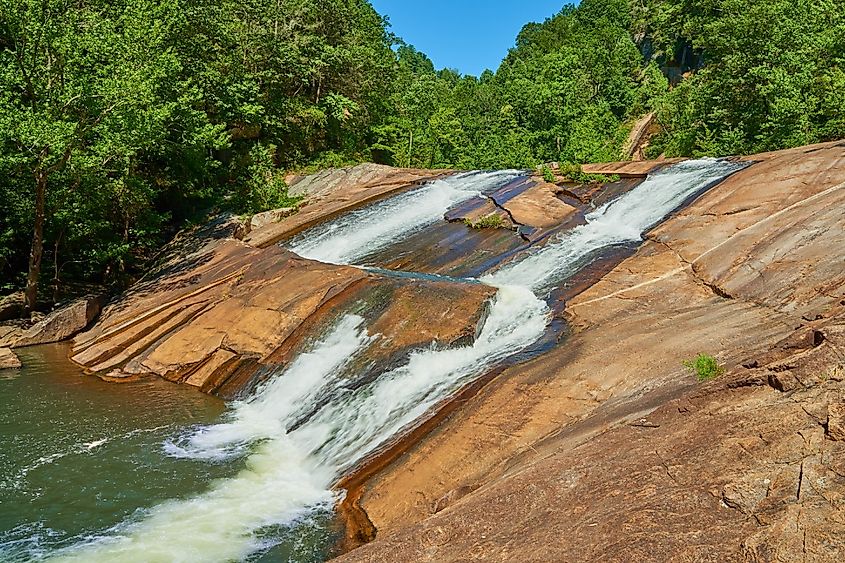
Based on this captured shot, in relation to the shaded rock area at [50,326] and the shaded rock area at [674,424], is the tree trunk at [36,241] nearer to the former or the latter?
the shaded rock area at [50,326]

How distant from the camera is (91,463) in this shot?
35.4 ft

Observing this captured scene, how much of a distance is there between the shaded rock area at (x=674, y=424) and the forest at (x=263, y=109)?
43.4 ft

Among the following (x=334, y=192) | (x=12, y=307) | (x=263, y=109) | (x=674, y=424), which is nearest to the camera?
(x=674, y=424)

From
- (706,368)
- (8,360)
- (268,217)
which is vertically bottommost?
(706,368)

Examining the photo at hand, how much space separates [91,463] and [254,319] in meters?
5.47

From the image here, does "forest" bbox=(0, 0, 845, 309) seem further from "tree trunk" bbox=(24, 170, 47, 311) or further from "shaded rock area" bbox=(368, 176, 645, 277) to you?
"shaded rock area" bbox=(368, 176, 645, 277)

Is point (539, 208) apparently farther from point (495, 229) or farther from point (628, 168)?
point (628, 168)

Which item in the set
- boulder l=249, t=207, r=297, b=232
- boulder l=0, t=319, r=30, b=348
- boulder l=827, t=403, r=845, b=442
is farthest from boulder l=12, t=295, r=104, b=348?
boulder l=827, t=403, r=845, b=442

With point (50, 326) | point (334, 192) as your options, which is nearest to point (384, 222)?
point (334, 192)

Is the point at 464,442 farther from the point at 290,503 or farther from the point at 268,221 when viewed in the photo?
the point at 268,221

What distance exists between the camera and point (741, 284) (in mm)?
11539

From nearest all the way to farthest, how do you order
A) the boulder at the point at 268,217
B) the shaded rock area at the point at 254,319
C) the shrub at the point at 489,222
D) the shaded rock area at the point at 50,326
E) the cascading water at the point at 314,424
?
the cascading water at the point at 314,424 → the shaded rock area at the point at 254,319 → the shaded rock area at the point at 50,326 → the shrub at the point at 489,222 → the boulder at the point at 268,217

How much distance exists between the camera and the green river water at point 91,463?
28.5 ft

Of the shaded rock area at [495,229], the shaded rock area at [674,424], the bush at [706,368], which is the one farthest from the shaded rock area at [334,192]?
the bush at [706,368]
